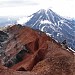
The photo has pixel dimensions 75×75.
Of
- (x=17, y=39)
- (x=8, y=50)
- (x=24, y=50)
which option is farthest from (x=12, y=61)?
(x=17, y=39)

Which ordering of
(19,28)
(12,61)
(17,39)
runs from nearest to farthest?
(12,61) < (17,39) < (19,28)

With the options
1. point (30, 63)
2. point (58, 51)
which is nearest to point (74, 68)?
point (58, 51)

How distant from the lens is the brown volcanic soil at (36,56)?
64688 mm

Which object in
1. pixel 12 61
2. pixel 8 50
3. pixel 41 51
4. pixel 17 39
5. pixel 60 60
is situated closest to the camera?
pixel 60 60

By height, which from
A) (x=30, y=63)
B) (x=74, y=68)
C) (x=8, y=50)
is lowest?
(x=8, y=50)

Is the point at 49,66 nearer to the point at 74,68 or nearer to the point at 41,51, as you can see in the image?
the point at 74,68

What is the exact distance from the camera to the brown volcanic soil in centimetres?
6469

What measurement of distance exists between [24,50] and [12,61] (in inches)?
262

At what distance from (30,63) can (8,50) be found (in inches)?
1347

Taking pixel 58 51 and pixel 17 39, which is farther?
pixel 17 39

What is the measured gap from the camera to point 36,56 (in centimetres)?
8494

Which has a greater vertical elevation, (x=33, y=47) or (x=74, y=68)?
(x=74, y=68)

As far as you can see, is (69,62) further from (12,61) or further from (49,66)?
(12,61)

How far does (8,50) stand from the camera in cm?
11656
